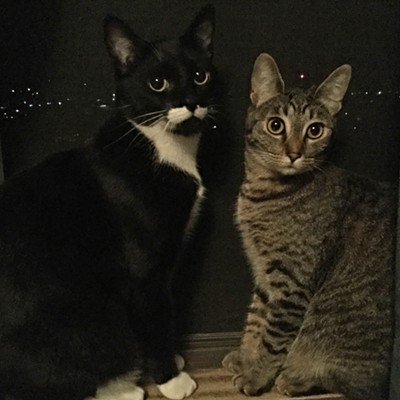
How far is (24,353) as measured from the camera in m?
1.22

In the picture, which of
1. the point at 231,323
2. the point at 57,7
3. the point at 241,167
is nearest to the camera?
the point at 57,7

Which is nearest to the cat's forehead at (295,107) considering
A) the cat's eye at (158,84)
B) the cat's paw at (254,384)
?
the cat's eye at (158,84)

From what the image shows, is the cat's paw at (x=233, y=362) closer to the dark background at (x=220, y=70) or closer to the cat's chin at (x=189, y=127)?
the dark background at (x=220, y=70)

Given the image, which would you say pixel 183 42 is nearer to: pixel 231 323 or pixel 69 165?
pixel 69 165

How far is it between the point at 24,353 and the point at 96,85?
66 centimetres

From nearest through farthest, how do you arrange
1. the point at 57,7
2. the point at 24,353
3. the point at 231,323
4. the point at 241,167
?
the point at 24,353
the point at 57,7
the point at 241,167
the point at 231,323

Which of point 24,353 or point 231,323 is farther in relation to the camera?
point 231,323

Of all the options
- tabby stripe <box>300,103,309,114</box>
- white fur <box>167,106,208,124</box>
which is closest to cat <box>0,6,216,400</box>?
white fur <box>167,106,208,124</box>

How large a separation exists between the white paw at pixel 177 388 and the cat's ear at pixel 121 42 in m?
0.76

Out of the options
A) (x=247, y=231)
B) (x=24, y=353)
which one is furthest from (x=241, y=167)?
(x=24, y=353)

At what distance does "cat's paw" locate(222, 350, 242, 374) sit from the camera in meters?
1.57

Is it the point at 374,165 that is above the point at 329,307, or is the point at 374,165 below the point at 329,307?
above

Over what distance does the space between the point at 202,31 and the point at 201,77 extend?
0.11 metres

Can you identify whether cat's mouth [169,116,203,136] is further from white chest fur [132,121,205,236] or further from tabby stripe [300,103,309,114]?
tabby stripe [300,103,309,114]
